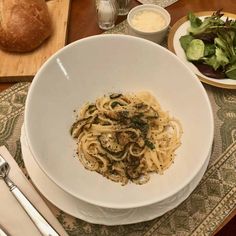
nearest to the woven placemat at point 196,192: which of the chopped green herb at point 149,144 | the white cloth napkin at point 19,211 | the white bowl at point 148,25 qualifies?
the white cloth napkin at point 19,211

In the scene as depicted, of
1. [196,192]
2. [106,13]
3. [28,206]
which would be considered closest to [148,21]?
[106,13]

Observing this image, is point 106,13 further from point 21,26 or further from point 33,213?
point 33,213

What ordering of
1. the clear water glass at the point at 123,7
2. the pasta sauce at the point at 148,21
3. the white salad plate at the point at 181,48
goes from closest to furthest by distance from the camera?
the white salad plate at the point at 181,48 < the pasta sauce at the point at 148,21 < the clear water glass at the point at 123,7

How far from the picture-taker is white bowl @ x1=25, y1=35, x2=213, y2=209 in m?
0.89

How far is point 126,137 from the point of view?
1.05 metres

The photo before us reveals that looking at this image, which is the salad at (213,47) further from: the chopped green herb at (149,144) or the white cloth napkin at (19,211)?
the white cloth napkin at (19,211)

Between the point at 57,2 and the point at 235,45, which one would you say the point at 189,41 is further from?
the point at 57,2

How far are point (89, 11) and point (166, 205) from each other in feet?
2.91

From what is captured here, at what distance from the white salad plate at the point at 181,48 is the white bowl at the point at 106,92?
0.15 m

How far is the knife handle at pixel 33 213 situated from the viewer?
845 mm

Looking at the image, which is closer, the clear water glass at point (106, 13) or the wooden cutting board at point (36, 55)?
the wooden cutting board at point (36, 55)

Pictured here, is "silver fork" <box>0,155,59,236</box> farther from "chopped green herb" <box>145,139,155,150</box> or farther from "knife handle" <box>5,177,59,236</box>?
"chopped green herb" <box>145,139,155,150</box>

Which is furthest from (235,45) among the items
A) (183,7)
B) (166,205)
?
(166,205)

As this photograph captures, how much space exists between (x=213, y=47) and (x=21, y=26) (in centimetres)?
66
